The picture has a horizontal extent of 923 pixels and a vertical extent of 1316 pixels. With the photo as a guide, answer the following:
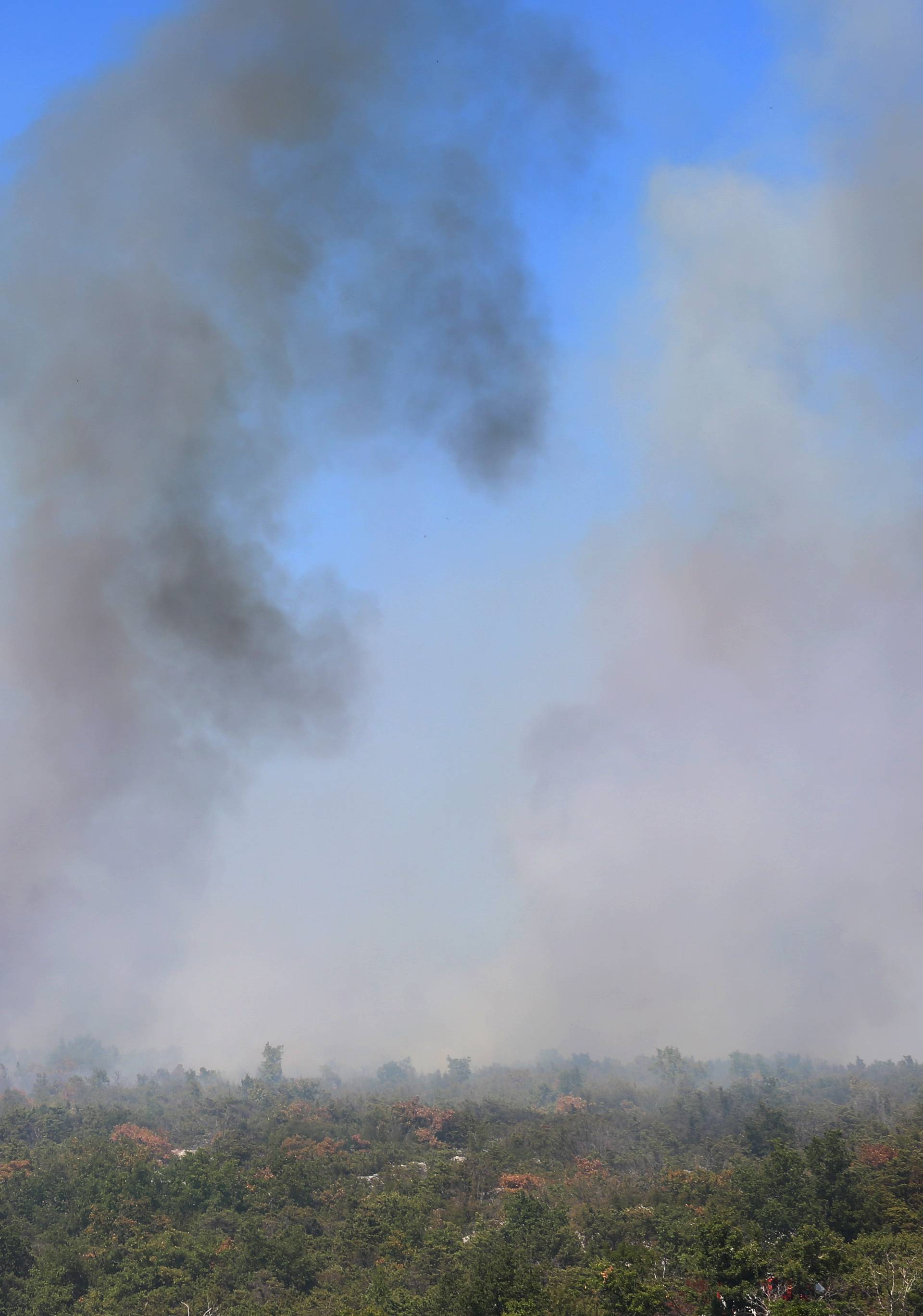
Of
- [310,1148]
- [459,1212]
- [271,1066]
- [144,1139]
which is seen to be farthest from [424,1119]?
[271,1066]

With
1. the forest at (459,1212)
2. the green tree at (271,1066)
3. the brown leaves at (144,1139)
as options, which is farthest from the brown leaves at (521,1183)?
the green tree at (271,1066)

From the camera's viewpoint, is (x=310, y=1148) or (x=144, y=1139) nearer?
(x=310, y=1148)

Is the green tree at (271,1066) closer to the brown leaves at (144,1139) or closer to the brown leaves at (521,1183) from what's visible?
the brown leaves at (144,1139)

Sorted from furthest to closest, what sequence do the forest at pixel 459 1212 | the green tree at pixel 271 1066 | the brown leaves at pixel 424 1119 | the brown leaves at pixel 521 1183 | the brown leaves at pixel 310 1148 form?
the green tree at pixel 271 1066 → the brown leaves at pixel 424 1119 → the brown leaves at pixel 310 1148 → the brown leaves at pixel 521 1183 → the forest at pixel 459 1212

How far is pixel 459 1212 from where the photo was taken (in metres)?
54.6

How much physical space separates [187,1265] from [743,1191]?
28.8m

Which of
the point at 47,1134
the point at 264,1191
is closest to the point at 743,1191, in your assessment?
the point at 264,1191

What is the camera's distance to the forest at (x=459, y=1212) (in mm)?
35062

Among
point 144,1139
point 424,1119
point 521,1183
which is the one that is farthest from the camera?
point 424,1119

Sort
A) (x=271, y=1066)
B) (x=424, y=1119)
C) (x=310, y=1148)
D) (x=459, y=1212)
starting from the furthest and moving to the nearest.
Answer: (x=271, y=1066) → (x=424, y=1119) → (x=310, y=1148) → (x=459, y=1212)

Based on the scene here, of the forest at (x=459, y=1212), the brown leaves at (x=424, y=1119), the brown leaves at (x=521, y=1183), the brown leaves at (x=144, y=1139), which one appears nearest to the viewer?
the forest at (x=459, y=1212)

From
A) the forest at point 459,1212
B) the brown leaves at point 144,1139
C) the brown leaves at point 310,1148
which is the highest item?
the brown leaves at point 144,1139

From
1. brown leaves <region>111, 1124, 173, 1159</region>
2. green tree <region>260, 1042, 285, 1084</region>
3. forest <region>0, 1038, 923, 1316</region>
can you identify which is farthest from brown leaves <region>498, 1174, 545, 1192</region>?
green tree <region>260, 1042, 285, 1084</region>

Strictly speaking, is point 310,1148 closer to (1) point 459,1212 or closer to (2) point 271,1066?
(1) point 459,1212
